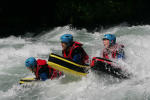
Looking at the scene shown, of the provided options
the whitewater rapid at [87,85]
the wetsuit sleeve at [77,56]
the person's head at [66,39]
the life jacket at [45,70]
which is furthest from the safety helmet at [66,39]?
the whitewater rapid at [87,85]

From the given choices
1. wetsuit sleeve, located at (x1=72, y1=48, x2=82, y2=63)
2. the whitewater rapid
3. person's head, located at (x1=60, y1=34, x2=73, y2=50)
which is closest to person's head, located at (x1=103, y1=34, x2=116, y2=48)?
the whitewater rapid

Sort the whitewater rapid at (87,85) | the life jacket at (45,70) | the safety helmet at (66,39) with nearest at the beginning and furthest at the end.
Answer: the whitewater rapid at (87,85)
the safety helmet at (66,39)
the life jacket at (45,70)

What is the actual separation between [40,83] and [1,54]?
4387 millimetres

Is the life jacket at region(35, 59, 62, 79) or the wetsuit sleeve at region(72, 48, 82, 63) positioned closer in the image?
the wetsuit sleeve at region(72, 48, 82, 63)

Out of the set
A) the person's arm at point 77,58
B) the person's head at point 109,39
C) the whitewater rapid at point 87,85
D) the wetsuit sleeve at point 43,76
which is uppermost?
the person's head at point 109,39

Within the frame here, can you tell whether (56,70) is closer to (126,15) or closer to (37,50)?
(37,50)

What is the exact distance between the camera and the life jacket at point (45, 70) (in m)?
6.13

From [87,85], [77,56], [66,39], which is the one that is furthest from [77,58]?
[87,85]

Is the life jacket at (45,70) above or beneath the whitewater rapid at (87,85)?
above

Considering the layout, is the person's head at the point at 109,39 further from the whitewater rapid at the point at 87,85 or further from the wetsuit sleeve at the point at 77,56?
the wetsuit sleeve at the point at 77,56

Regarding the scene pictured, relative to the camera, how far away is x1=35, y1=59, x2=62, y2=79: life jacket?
613 centimetres

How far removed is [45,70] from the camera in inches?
244

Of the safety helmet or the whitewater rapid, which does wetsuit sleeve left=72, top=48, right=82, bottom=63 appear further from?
the whitewater rapid

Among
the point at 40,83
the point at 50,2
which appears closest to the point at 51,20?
the point at 50,2
